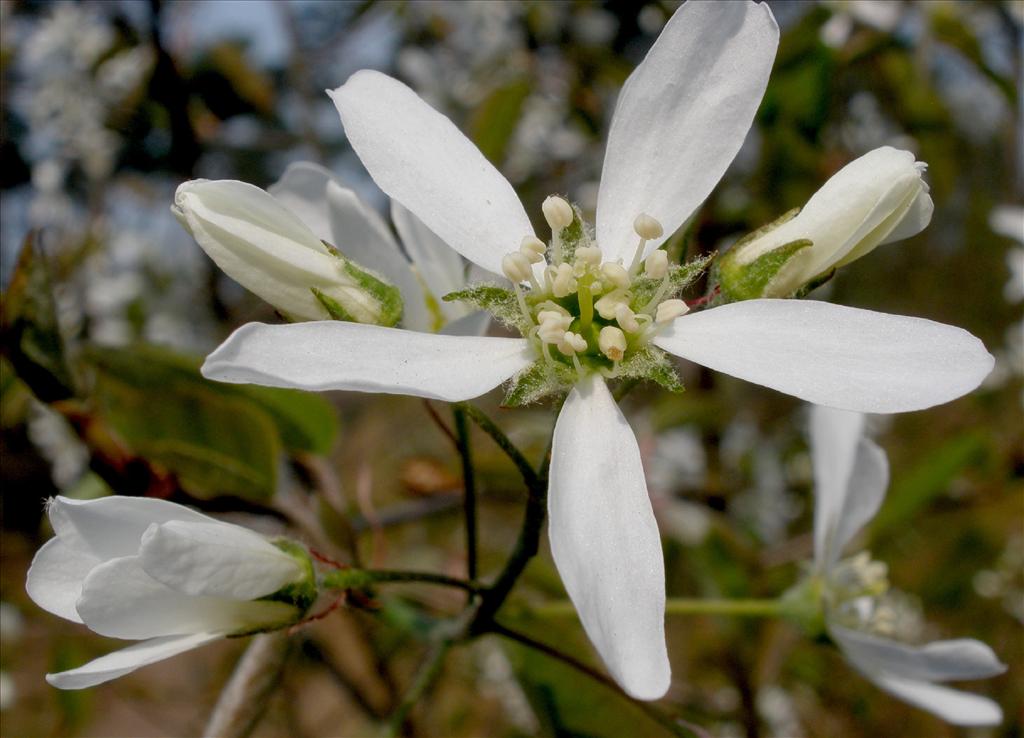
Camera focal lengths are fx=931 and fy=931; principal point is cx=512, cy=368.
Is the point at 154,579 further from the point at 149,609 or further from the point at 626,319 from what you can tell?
the point at 626,319

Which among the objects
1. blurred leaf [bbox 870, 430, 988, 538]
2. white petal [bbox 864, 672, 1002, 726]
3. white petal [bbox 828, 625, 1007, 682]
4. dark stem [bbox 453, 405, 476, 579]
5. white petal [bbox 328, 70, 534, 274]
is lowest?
blurred leaf [bbox 870, 430, 988, 538]

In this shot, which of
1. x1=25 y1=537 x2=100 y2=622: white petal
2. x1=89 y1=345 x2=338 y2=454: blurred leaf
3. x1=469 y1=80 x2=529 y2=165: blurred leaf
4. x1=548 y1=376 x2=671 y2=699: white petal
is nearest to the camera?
x1=548 y1=376 x2=671 y2=699: white petal

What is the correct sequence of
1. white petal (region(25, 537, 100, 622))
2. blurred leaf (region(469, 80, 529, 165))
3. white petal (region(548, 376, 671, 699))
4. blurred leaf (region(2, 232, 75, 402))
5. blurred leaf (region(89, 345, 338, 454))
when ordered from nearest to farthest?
white petal (region(548, 376, 671, 699)) → white petal (region(25, 537, 100, 622)) → blurred leaf (region(2, 232, 75, 402)) → blurred leaf (region(89, 345, 338, 454)) → blurred leaf (region(469, 80, 529, 165))

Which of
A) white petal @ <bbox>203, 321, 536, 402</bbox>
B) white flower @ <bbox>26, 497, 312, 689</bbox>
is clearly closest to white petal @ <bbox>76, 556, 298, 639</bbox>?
white flower @ <bbox>26, 497, 312, 689</bbox>

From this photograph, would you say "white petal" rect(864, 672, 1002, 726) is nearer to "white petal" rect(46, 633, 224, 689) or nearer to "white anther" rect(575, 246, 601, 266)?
"white anther" rect(575, 246, 601, 266)

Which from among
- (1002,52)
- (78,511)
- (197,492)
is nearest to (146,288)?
(197,492)

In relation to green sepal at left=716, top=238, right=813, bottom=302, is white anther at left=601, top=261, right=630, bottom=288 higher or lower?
lower
